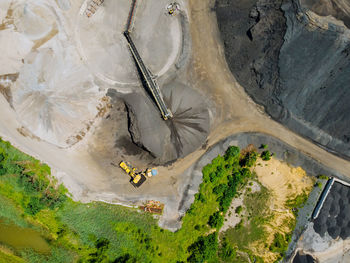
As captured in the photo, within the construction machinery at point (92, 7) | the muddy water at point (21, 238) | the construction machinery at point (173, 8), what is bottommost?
the muddy water at point (21, 238)

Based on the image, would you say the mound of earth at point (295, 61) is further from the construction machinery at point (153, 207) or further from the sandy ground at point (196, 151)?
the construction machinery at point (153, 207)

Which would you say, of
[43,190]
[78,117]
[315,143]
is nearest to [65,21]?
[78,117]

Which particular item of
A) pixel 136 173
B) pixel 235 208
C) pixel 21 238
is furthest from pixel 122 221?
pixel 235 208

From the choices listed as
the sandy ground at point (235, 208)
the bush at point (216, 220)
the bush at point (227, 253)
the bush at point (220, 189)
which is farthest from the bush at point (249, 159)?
the bush at point (227, 253)

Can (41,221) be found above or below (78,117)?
below

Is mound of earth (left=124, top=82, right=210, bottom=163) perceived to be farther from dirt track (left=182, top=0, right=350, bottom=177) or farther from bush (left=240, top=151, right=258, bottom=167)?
bush (left=240, top=151, right=258, bottom=167)

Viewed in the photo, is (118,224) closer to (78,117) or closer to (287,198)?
(78,117)
